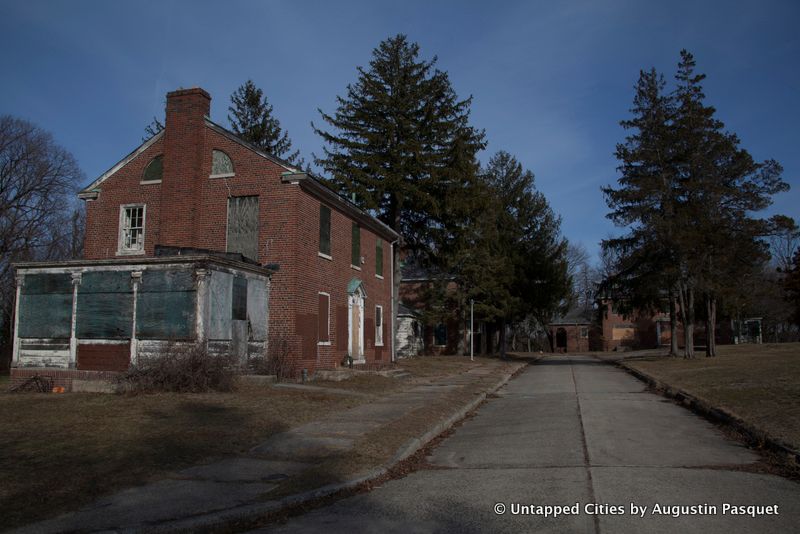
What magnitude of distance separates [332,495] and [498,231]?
1507 inches

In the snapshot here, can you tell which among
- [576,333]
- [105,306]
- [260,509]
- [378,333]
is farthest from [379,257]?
[576,333]

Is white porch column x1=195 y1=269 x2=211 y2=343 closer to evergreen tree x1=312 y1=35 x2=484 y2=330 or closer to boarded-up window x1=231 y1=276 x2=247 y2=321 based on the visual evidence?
boarded-up window x1=231 y1=276 x2=247 y2=321

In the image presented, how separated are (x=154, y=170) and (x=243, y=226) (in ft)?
13.3

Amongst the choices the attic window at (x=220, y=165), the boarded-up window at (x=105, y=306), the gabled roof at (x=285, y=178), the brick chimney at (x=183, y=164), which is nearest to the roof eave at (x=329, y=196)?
the gabled roof at (x=285, y=178)

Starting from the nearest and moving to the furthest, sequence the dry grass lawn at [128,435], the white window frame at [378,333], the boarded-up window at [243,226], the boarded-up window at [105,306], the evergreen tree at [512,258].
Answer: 1. the dry grass lawn at [128,435]
2. the boarded-up window at [105,306]
3. the boarded-up window at [243,226]
4. the white window frame at [378,333]
5. the evergreen tree at [512,258]

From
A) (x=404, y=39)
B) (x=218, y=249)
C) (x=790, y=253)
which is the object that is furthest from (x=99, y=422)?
(x=790, y=253)

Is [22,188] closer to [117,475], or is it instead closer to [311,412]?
[311,412]

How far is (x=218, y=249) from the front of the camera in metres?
19.9

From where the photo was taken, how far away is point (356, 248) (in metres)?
24.2

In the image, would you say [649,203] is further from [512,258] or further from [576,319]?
[576,319]

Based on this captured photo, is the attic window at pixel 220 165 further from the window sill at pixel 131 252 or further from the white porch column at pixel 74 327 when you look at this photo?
the white porch column at pixel 74 327

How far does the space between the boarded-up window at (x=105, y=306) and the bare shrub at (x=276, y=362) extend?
11.5 ft

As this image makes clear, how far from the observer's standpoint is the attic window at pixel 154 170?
2111cm

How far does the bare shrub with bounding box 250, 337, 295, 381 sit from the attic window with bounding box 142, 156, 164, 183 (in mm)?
7148
